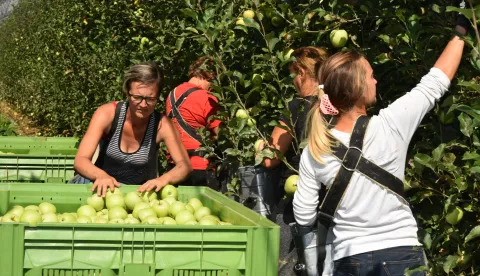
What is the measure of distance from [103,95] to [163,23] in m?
2.21

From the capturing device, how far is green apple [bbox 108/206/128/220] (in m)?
3.70

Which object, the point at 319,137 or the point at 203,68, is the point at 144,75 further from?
the point at 319,137

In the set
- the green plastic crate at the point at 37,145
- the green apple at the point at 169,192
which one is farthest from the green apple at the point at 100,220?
the green plastic crate at the point at 37,145

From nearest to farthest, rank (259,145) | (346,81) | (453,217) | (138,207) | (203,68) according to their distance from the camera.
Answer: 1. (453,217)
2. (346,81)
3. (138,207)
4. (259,145)
5. (203,68)

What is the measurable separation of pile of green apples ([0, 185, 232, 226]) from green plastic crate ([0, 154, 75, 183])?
47.1 inches

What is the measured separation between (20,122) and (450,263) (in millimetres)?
12808

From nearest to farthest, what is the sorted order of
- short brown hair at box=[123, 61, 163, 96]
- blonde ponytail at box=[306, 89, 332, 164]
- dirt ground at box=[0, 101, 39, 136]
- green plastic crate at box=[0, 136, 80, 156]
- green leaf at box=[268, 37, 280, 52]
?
blonde ponytail at box=[306, 89, 332, 164], green leaf at box=[268, 37, 280, 52], short brown hair at box=[123, 61, 163, 96], green plastic crate at box=[0, 136, 80, 156], dirt ground at box=[0, 101, 39, 136]

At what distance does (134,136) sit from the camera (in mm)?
4637

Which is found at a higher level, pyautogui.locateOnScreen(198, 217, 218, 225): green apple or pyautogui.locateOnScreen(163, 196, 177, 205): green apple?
pyautogui.locateOnScreen(198, 217, 218, 225): green apple

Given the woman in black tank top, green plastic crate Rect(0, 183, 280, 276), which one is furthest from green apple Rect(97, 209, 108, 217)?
green plastic crate Rect(0, 183, 280, 276)

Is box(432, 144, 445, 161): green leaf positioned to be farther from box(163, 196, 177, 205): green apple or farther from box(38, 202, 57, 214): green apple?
box(38, 202, 57, 214): green apple

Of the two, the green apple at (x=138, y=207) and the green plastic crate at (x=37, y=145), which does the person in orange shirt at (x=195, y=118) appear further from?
the green apple at (x=138, y=207)

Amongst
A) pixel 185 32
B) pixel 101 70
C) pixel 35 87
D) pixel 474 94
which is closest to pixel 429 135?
pixel 474 94

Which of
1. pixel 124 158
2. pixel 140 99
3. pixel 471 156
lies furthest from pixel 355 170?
pixel 124 158
